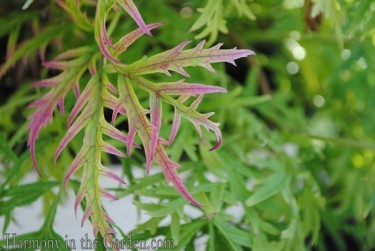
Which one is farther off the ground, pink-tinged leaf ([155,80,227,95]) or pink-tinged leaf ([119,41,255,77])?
pink-tinged leaf ([119,41,255,77])

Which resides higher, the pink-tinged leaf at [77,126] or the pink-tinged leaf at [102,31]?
the pink-tinged leaf at [102,31]

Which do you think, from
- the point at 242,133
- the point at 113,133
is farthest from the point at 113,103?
the point at 242,133

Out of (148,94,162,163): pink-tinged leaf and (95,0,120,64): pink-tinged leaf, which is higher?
(95,0,120,64): pink-tinged leaf

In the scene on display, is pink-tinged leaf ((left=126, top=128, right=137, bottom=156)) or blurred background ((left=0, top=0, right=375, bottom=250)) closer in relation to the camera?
pink-tinged leaf ((left=126, top=128, right=137, bottom=156))

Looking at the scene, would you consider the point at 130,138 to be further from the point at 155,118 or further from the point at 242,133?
the point at 242,133

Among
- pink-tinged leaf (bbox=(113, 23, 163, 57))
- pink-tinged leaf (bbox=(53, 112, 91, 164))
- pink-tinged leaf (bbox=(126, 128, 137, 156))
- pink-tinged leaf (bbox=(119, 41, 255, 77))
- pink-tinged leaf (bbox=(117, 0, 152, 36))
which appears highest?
pink-tinged leaf (bbox=(117, 0, 152, 36))
